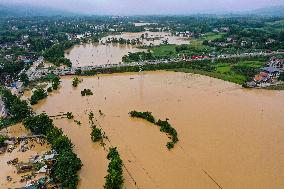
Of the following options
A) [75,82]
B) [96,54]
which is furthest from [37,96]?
[96,54]

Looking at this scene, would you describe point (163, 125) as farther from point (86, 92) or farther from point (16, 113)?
point (16, 113)

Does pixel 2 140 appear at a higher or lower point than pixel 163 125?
lower

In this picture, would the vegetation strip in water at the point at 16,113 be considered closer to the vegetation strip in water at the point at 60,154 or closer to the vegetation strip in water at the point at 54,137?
the vegetation strip in water at the point at 54,137

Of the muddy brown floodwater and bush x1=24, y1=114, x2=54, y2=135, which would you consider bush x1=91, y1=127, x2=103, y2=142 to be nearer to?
the muddy brown floodwater

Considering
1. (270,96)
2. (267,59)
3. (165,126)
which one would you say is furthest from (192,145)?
(267,59)

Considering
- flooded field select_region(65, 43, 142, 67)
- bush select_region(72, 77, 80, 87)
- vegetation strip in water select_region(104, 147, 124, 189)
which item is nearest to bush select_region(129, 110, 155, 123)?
vegetation strip in water select_region(104, 147, 124, 189)

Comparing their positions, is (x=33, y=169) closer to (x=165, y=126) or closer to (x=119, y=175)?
(x=119, y=175)
